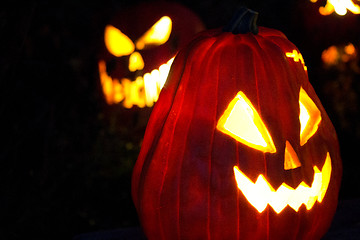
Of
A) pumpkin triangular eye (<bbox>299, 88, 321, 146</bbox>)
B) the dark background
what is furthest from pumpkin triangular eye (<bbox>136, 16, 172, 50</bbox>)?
pumpkin triangular eye (<bbox>299, 88, 321, 146</bbox>)

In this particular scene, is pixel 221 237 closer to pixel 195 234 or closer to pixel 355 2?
pixel 195 234

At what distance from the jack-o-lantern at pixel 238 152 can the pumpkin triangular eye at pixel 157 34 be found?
5.86 feet

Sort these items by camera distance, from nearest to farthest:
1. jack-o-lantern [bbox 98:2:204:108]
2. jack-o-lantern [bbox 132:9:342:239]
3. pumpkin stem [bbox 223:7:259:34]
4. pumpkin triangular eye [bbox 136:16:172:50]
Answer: jack-o-lantern [bbox 132:9:342:239] < pumpkin stem [bbox 223:7:259:34] < jack-o-lantern [bbox 98:2:204:108] < pumpkin triangular eye [bbox 136:16:172:50]

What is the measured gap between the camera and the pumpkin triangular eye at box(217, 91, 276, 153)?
202 cm

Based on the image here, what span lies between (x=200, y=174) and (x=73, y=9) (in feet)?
10.1

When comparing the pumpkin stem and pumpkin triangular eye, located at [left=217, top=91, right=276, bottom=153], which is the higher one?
the pumpkin stem

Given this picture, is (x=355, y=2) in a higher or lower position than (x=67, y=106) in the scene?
higher

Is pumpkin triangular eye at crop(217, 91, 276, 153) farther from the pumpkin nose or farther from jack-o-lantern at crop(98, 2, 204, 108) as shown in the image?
jack-o-lantern at crop(98, 2, 204, 108)

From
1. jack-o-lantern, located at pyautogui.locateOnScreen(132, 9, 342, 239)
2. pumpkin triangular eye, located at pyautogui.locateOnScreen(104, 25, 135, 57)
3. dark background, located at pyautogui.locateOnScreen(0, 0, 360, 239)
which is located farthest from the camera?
pumpkin triangular eye, located at pyautogui.locateOnScreen(104, 25, 135, 57)

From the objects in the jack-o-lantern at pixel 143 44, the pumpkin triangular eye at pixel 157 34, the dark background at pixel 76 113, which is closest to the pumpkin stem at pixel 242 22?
the dark background at pixel 76 113

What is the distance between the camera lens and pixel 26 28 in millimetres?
2811

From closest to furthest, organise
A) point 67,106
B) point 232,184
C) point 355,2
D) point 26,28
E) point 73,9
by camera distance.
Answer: point 232,184
point 355,2
point 26,28
point 67,106
point 73,9

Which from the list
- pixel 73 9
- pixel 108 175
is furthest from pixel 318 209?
pixel 73 9

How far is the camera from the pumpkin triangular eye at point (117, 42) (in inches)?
159
